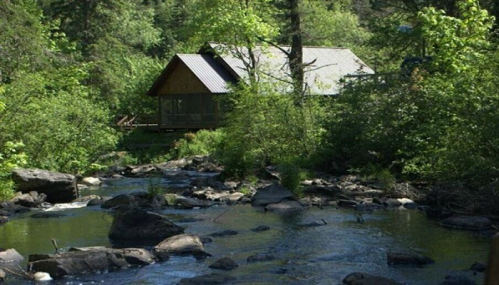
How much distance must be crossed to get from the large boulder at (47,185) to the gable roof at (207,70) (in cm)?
2212

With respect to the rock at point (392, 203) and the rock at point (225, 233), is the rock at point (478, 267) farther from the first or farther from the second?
the rock at point (392, 203)

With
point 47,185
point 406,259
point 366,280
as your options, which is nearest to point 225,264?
point 366,280

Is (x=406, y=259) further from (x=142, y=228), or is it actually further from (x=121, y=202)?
(x=121, y=202)

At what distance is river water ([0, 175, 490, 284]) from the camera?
1242 centimetres

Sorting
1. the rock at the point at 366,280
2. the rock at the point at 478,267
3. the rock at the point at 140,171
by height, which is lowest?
the rock at the point at 140,171

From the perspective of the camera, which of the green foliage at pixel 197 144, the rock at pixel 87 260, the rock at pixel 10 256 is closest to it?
the rock at pixel 87 260

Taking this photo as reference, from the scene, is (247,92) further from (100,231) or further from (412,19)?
(100,231)

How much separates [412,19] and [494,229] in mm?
15809

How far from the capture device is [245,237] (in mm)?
15938

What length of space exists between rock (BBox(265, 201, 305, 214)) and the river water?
1.44 feet

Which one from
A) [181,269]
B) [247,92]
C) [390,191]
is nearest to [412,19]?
[247,92]

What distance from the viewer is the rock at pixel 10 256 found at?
13.9 m

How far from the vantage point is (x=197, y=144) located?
38.7 metres

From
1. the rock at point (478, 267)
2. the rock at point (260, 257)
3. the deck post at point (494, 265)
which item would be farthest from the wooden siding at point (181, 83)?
the deck post at point (494, 265)
